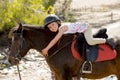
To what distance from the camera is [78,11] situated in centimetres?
1986

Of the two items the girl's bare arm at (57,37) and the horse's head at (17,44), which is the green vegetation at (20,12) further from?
the girl's bare arm at (57,37)

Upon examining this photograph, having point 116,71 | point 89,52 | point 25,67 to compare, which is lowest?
point 25,67

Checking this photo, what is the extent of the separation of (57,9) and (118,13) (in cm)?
344

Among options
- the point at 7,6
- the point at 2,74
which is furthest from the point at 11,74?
the point at 7,6

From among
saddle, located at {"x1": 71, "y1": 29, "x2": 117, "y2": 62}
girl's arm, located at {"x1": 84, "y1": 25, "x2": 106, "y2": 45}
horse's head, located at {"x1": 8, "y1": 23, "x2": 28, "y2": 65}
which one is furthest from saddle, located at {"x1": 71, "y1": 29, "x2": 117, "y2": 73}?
horse's head, located at {"x1": 8, "y1": 23, "x2": 28, "y2": 65}

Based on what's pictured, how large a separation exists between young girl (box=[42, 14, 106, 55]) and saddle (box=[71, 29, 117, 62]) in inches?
5.0

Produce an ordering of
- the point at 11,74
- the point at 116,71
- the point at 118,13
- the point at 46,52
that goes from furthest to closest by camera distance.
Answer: the point at 118,13, the point at 11,74, the point at 116,71, the point at 46,52

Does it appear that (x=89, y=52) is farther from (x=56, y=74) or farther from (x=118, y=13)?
(x=118, y=13)

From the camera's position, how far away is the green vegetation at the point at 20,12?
11.2 m

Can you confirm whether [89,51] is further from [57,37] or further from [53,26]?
[53,26]

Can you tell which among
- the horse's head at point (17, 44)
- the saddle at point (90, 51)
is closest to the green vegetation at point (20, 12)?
the horse's head at point (17, 44)

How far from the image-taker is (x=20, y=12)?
37.8 ft

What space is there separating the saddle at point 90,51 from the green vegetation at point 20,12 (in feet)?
20.8

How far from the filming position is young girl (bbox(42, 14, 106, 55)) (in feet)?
15.9
